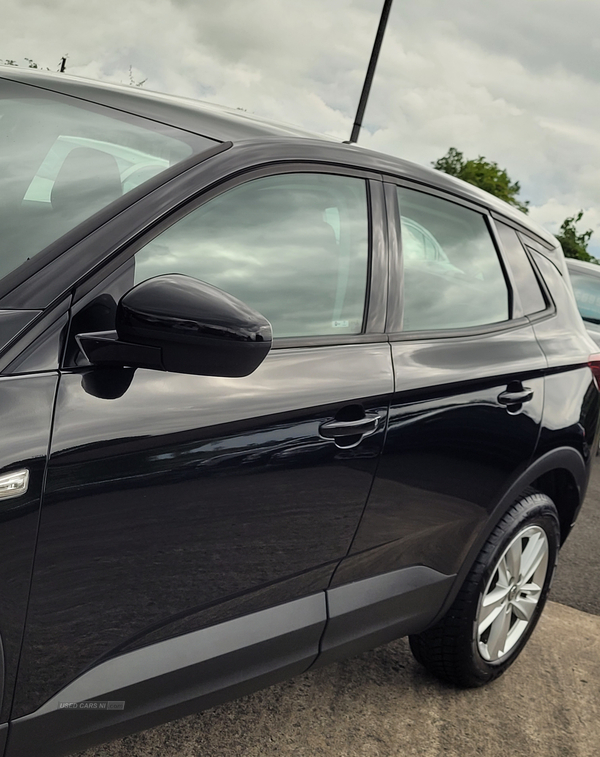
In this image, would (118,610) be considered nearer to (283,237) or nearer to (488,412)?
(283,237)

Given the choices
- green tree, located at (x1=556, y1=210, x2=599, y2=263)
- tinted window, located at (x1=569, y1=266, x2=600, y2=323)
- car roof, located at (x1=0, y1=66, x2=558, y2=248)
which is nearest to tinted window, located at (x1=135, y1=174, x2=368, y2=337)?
car roof, located at (x1=0, y1=66, x2=558, y2=248)

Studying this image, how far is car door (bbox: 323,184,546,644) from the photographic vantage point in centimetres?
239

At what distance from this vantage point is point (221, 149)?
2037mm

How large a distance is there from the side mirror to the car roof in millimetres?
653

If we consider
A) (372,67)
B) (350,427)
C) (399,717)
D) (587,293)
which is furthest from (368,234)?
(372,67)

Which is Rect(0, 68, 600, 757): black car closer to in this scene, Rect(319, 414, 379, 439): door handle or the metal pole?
Rect(319, 414, 379, 439): door handle

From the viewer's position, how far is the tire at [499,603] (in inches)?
114

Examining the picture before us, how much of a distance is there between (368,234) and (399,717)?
163 cm

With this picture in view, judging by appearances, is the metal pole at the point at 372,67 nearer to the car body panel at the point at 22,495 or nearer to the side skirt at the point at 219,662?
the side skirt at the point at 219,662

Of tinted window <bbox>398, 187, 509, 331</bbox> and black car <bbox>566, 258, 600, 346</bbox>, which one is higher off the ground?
tinted window <bbox>398, 187, 509, 331</bbox>

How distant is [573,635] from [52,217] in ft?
9.77

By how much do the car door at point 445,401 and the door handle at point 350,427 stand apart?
0.08m

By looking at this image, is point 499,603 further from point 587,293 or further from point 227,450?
point 587,293

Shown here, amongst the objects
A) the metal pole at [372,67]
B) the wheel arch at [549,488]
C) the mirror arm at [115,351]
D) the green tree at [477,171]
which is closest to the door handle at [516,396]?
the wheel arch at [549,488]
